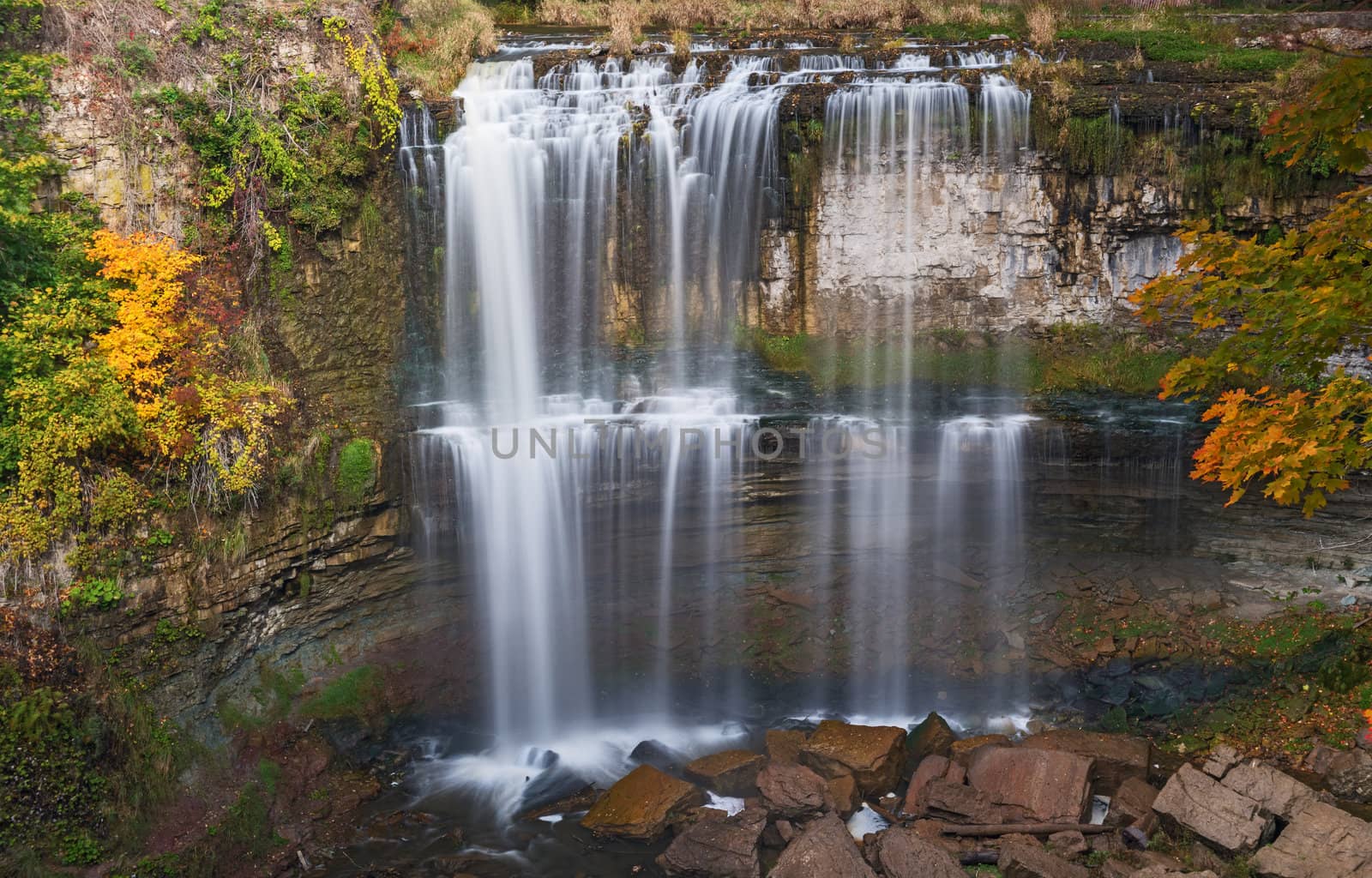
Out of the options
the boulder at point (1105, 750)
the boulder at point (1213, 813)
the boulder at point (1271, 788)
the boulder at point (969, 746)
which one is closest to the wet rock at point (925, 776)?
the boulder at point (969, 746)

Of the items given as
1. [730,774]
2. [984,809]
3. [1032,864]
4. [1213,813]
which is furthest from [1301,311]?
[730,774]

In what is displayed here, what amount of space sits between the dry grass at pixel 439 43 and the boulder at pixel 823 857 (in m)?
12.1

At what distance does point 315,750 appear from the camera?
1158cm

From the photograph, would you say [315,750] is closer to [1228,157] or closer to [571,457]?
[571,457]

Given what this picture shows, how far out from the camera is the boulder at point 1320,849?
8547 mm

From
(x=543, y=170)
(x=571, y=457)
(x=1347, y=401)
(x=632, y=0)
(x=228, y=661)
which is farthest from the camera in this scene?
(x=632, y=0)

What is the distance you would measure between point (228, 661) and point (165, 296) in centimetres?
458

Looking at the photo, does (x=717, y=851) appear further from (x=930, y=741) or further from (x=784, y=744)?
(x=930, y=741)

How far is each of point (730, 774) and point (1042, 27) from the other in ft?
44.5

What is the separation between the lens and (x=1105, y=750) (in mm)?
10914

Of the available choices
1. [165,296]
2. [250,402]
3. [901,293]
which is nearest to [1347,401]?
[901,293]

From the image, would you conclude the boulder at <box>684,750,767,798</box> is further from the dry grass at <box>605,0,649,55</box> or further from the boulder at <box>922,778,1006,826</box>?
the dry grass at <box>605,0,649,55</box>

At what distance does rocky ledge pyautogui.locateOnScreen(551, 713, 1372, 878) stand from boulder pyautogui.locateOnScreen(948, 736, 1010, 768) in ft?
0.08

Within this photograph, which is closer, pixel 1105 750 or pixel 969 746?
pixel 1105 750
